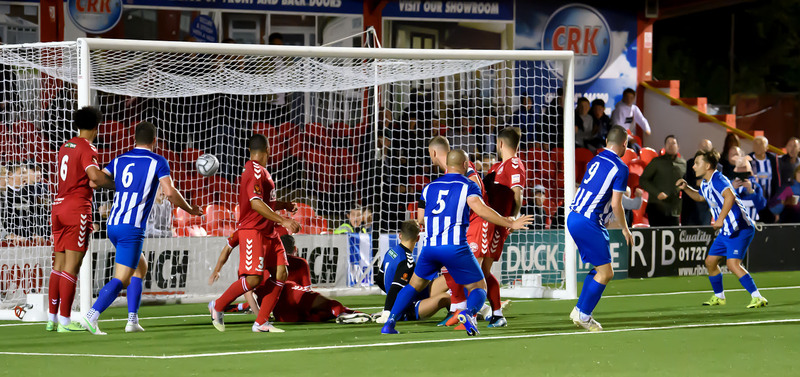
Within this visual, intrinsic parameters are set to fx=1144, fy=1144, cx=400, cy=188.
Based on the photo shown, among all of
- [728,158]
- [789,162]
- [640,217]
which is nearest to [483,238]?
[640,217]

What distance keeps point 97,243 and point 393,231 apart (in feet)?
14.6

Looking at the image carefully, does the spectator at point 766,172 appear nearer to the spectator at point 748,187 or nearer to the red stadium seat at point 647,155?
the spectator at point 748,187

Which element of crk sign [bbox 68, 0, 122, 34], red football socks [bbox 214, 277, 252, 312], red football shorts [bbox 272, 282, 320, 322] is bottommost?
red football shorts [bbox 272, 282, 320, 322]

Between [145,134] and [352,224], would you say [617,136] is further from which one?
[352,224]

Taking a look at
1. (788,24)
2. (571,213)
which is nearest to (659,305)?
(571,213)

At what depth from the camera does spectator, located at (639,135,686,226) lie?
1798cm

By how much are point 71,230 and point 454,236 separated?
346 cm

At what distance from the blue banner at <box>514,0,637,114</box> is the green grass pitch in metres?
10.6

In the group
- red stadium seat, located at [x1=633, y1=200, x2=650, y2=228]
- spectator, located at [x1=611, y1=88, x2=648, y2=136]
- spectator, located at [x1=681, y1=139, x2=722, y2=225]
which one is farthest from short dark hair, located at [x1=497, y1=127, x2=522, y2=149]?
spectator, located at [x1=611, y1=88, x2=648, y2=136]

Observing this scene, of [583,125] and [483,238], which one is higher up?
[583,125]

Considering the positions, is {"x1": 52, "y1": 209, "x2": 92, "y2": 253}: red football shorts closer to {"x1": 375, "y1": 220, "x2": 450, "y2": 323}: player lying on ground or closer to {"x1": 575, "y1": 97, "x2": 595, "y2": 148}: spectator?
{"x1": 375, "y1": 220, "x2": 450, "y2": 323}: player lying on ground

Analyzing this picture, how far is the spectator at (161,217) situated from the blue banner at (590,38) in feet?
31.2

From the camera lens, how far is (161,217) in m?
A: 14.8

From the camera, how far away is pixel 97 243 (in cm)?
1361
